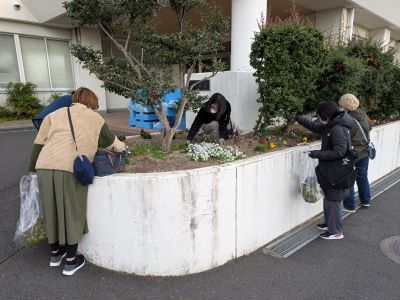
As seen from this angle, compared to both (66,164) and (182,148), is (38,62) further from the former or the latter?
(66,164)

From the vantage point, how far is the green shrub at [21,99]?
35.2 feet

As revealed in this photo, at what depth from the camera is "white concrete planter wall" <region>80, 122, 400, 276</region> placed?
2648mm

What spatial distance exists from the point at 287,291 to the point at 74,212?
79.1 inches

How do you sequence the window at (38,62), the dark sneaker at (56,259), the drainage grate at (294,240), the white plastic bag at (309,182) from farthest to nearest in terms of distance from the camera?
the window at (38,62) < the white plastic bag at (309,182) < the drainage grate at (294,240) < the dark sneaker at (56,259)

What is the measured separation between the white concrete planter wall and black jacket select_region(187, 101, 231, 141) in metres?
1.20

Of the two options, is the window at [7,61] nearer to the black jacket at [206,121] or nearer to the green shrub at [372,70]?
the black jacket at [206,121]

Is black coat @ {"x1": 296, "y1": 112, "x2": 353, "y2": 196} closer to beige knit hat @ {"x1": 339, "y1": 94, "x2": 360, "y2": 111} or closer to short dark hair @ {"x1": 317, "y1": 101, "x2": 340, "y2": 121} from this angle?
short dark hair @ {"x1": 317, "y1": 101, "x2": 340, "y2": 121}

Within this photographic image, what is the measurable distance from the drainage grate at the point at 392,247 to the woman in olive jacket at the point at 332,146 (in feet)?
1.52

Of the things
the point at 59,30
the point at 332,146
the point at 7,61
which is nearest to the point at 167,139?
the point at 332,146

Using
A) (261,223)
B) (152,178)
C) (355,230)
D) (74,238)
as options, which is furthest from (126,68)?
(355,230)

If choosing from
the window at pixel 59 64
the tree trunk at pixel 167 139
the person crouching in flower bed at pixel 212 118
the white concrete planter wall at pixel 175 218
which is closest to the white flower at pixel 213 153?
the white concrete planter wall at pixel 175 218

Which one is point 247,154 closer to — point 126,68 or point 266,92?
point 266,92

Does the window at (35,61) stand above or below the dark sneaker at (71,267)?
above

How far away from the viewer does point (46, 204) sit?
2666 millimetres
